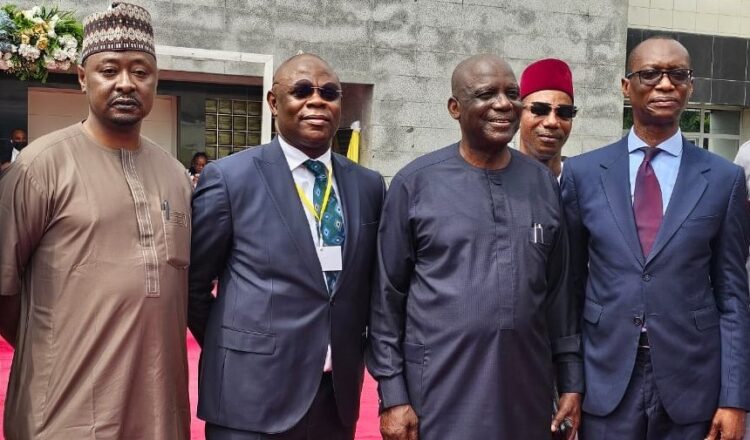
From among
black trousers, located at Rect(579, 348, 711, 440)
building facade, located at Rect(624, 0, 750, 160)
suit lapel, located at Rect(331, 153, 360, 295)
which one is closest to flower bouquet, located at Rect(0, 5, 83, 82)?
suit lapel, located at Rect(331, 153, 360, 295)

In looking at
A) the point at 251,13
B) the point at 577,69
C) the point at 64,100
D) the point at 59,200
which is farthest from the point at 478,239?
the point at 64,100

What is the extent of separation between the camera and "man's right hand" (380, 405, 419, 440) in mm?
2994

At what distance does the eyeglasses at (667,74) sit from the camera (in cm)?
325

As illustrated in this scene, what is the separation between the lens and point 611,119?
12961 mm

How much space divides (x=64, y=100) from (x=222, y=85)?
2.21 m

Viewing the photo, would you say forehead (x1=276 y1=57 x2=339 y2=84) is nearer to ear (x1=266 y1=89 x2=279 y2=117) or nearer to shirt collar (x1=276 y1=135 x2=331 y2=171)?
ear (x1=266 y1=89 x2=279 y2=117)

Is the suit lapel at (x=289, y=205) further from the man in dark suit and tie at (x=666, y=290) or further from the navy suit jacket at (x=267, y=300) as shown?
the man in dark suit and tie at (x=666, y=290)

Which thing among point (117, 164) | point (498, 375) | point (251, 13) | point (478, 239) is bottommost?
point (498, 375)

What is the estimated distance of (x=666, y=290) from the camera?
3.08 metres

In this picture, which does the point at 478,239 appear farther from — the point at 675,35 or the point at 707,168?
the point at 675,35

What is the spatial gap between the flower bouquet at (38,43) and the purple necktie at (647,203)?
367cm

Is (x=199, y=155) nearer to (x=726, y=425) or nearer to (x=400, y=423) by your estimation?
(x=400, y=423)

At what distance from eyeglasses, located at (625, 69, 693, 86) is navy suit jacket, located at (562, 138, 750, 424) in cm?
28

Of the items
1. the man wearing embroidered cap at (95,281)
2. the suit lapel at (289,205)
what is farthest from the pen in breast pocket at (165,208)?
the suit lapel at (289,205)
